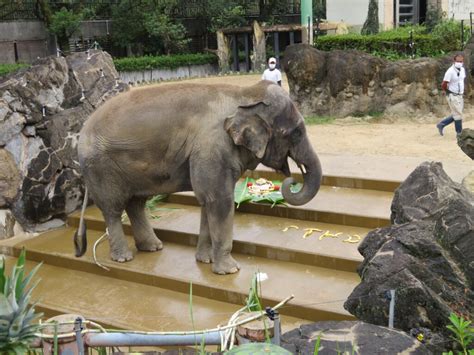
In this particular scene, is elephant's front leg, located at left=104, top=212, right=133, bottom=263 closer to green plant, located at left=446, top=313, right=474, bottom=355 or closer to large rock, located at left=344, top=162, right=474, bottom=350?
large rock, located at left=344, top=162, right=474, bottom=350

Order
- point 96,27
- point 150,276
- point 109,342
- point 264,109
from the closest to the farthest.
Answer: point 109,342, point 264,109, point 150,276, point 96,27

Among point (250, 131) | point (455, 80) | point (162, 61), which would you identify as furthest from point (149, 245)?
point (162, 61)

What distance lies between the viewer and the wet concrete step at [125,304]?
5.42 metres

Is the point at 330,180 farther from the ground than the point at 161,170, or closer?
closer

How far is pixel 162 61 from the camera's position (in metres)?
27.2

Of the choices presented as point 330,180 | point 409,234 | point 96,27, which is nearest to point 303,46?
point 330,180

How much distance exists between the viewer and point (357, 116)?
1520 cm

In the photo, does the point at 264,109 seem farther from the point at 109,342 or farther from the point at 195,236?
the point at 109,342

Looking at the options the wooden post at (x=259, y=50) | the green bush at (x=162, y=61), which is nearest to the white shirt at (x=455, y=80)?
the wooden post at (x=259, y=50)

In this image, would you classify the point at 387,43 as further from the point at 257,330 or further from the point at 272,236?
the point at 257,330

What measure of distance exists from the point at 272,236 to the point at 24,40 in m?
23.6

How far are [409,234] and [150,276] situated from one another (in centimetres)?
292

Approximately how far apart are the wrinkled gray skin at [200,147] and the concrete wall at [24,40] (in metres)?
22.5

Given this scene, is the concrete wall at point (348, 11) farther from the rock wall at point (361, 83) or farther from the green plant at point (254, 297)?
the green plant at point (254, 297)
